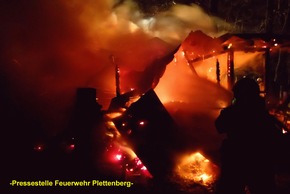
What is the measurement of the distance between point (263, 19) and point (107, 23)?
1426 cm

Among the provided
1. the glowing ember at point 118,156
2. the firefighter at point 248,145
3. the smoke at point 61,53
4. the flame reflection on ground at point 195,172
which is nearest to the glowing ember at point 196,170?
the flame reflection on ground at point 195,172

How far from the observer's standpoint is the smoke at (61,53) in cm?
979

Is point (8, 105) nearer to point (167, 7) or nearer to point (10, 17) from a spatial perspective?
point (10, 17)

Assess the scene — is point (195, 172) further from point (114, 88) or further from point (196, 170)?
point (114, 88)

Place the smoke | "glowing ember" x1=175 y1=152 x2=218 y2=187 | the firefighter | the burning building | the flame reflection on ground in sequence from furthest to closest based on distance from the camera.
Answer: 1. the smoke
2. the burning building
3. "glowing ember" x1=175 y1=152 x2=218 y2=187
4. the flame reflection on ground
5. the firefighter

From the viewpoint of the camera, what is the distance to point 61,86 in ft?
35.2

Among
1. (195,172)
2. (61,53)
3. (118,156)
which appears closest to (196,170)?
(195,172)

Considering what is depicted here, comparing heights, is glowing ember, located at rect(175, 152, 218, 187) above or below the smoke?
below

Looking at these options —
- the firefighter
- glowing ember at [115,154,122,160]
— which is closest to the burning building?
glowing ember at [115,154,122,160]

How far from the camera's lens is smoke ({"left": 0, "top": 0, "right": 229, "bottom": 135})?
385 inches

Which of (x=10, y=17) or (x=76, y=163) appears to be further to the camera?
(x=10, y=17)

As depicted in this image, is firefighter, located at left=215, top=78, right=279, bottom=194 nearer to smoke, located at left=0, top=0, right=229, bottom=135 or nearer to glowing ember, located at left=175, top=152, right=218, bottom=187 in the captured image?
glowing ember, located at left=175, top=152, right=218, bottom=187

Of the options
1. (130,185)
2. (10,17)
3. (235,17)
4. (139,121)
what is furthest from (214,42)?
(235,17)

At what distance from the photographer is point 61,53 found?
11453 mm
